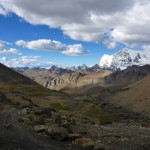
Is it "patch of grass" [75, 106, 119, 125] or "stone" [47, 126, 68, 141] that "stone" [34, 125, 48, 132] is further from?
"patch of grass" [75, 106, 119, 125]

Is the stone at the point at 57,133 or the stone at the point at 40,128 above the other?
the stone at the point at 40,128

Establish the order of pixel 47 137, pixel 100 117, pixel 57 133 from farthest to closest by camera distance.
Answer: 1. pixel 100 117
2. pixel 57 133
3. pixel 47 137

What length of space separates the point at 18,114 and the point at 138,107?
149 meters

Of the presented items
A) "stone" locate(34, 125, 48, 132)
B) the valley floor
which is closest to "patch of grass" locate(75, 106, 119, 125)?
the valley floor

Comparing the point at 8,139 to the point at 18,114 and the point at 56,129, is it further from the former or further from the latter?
the point at 18,114

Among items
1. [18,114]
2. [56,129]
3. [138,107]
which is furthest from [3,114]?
[138,107]

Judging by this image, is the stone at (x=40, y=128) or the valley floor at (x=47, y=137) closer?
the valley floor at (x=47, y=137)

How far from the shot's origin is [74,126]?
5531 centimetres

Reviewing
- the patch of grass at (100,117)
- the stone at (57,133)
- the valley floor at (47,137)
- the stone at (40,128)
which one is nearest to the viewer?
the valley floor at (47,137)

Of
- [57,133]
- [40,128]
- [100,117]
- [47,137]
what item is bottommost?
[100,117]

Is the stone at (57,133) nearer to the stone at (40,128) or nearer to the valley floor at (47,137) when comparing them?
the valley floor at (47,137)

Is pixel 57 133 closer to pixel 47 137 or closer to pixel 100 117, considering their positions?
pixel 47 137

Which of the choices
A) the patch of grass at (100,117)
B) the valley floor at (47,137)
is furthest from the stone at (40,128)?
the patch of grass at (100,117)

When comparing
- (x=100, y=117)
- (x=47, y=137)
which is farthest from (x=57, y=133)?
(x=100, y=117)
